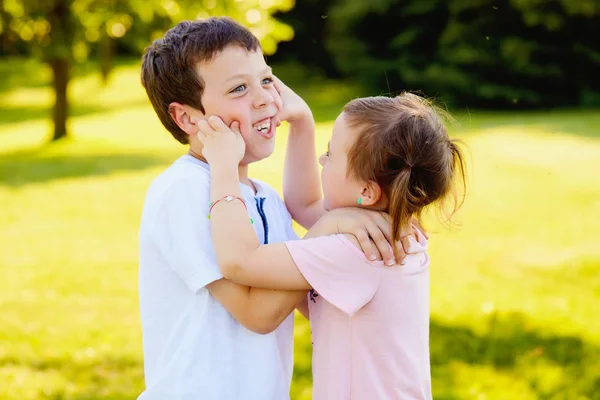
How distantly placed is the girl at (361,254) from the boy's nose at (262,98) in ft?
0.40

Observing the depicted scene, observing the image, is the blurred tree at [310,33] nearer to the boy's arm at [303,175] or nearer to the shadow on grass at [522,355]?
the shadow on grass at [522,355]

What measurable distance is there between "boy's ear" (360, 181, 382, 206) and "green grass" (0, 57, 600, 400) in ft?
1.62

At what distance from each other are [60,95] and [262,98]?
16008mm

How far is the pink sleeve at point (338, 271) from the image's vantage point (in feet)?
6.77

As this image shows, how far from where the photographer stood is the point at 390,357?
6.95ft

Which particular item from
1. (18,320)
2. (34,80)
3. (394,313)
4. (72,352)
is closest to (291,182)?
(394,313)

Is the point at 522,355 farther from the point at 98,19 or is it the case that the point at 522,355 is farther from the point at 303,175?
the point at 98,19

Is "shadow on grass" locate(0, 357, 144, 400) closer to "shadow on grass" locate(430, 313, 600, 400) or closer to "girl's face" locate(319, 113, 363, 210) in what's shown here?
"shadow on grass" locate(430, 313, 600, 400)

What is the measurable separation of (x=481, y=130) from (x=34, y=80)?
2303 cm

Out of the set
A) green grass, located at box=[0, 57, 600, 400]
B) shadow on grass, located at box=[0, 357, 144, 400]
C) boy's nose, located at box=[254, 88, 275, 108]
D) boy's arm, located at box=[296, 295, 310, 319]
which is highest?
boy's nose, located at box=[254, 88, 275, 108]

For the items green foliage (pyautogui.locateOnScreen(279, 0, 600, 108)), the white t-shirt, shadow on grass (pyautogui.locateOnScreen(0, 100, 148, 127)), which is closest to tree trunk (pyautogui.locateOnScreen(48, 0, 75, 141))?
shadow on grass (pyautogui.locateOnScreen(0, 100, 148, 127))

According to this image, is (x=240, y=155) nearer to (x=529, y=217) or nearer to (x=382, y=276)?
(x=382, y=276)

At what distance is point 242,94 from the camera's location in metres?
2.22

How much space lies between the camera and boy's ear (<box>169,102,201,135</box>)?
2.25m
